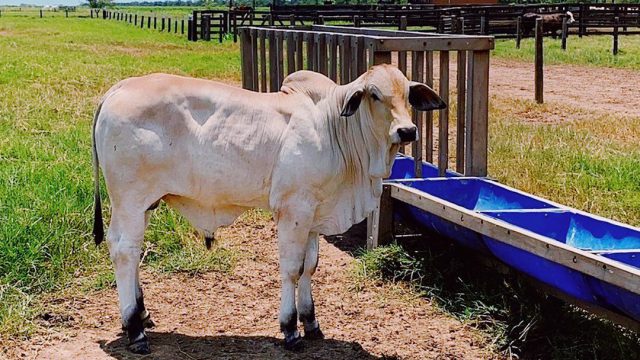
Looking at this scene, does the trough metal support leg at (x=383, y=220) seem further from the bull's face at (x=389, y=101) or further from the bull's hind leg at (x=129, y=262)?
the bull's hind leg at (x=129, y=262)

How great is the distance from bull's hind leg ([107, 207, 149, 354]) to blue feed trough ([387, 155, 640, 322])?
2.15 metres

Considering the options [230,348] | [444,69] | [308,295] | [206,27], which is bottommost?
[230,348]

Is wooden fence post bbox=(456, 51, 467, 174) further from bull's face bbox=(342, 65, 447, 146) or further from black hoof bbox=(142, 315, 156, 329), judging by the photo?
black hoof bbox=(142, 315, 156, 329)

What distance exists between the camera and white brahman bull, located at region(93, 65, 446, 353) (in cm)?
507

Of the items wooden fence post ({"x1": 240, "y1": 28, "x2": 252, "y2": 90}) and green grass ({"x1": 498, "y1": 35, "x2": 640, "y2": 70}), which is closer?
wooden fence post ({"x1": 240, "y1": 28, "x2": 252, "y2": 90})

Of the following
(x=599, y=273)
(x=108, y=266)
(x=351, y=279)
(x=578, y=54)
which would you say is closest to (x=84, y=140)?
(x=108, y=266)

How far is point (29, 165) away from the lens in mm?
8906

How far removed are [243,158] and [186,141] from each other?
1.12 feet

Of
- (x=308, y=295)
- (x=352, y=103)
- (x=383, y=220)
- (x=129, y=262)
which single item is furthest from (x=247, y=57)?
(x=352, y=103)

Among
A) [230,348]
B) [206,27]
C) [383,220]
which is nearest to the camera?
[230,348]

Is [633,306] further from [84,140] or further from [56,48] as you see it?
[56,48]

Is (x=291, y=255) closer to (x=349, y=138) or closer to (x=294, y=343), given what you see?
(x=294, y=343)

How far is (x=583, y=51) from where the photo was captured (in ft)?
88.8

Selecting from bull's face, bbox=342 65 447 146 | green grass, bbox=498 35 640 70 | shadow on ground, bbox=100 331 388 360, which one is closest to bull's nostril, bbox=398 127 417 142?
bull's face, bbox=342 65 447 146
